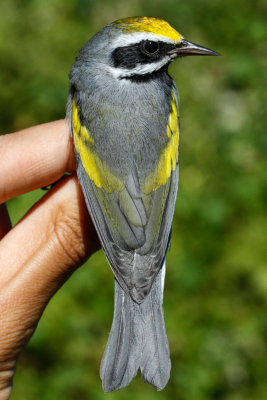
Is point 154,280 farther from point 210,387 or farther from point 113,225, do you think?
point 210,387

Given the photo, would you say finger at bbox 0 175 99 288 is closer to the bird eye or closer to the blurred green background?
the bird eye

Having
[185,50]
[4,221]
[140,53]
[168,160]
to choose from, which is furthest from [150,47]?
[4,221]

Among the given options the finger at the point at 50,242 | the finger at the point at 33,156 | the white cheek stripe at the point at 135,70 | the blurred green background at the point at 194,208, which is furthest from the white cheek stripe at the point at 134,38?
the blurred green background at the point at 194,208

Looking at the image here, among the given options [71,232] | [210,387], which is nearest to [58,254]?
[71,232]

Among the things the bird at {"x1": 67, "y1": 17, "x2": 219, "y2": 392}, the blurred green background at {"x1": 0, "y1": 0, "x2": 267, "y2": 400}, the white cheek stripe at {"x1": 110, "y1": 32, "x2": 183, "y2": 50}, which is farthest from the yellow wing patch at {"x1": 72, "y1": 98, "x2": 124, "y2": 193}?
the blurred green background at {"x1": 0, "y1": 0, "x2": 267, "y2": 400}

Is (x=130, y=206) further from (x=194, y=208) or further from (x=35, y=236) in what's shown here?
(x=194, y=208)

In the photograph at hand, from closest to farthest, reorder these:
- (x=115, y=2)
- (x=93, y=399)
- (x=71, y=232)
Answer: (x=71, y=232) → (x=93, y=399) → (x=115, y=2)
